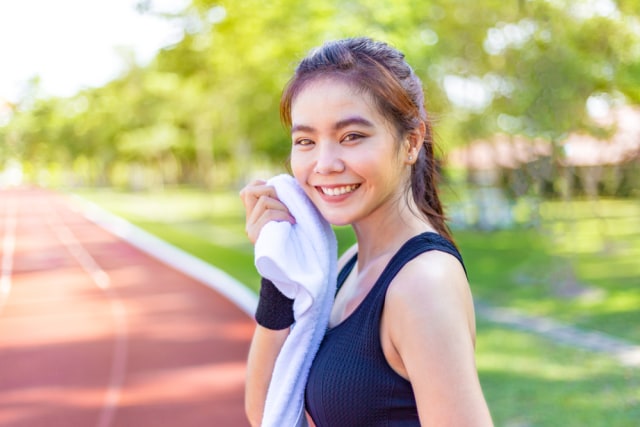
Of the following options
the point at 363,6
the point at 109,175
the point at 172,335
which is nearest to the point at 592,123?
the point at 363,6

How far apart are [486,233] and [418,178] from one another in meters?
22.3

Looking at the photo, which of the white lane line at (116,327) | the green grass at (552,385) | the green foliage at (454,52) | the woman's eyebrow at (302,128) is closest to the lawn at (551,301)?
the green grass at (552,385)

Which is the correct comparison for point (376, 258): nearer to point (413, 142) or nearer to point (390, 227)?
point (390, 227)

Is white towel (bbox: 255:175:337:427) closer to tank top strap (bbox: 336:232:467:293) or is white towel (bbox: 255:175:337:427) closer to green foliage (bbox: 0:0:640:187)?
tank top strap (bbox: 336:232:467:293)

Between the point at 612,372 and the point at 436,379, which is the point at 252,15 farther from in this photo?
the point at 436,379

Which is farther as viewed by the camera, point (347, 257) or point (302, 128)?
point (347, 257)

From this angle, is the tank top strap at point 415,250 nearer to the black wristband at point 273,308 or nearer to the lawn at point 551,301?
the black wristband at point 273,308

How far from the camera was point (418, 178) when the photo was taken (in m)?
1.89

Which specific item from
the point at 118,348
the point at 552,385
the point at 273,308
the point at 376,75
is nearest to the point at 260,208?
the point at 273,308

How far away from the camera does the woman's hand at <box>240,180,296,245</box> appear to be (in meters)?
1.92

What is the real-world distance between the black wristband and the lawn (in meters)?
4.36

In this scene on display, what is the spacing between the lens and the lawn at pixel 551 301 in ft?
20.5

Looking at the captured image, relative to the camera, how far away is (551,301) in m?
11.1

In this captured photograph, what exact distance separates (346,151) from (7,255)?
22404 mm
